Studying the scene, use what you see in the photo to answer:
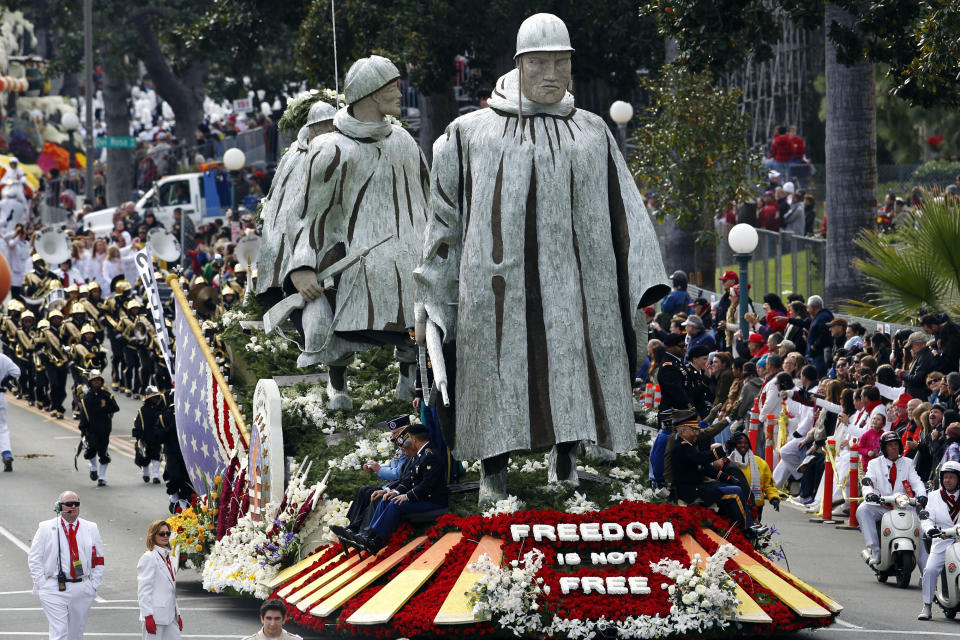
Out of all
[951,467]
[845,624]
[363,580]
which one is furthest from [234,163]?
[363,580]

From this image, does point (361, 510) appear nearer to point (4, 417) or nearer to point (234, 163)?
point (4, 417)

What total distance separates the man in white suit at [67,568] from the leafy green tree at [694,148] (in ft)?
45.9

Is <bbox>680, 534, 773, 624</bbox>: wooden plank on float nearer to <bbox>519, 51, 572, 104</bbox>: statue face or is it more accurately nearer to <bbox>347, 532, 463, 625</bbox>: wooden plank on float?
<bbox>347, 532, 463, 625</bbox>: wooden plank on float

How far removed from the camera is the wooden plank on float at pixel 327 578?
41.8ft

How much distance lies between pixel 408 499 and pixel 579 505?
1.22 metres

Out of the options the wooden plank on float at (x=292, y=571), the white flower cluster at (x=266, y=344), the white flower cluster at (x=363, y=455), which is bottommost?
the wooden plank on float at (x=292, y=571)

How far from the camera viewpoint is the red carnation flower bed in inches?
458

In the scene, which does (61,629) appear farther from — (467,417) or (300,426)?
(467,417)

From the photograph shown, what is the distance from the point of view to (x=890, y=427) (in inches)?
697

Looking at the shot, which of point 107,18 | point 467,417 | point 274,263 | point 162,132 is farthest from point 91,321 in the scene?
point 162,132

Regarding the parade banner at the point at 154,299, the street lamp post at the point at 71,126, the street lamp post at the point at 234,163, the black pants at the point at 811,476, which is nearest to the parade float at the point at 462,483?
the parade banner at the point at 154,299

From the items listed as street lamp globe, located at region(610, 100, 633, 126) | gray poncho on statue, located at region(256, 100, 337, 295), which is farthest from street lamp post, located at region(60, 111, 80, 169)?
gray poncho on statue, located at region(256, 100, 337, 295)

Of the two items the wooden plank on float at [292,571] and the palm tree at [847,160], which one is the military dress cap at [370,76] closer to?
the wooden plank on float at [292,571]

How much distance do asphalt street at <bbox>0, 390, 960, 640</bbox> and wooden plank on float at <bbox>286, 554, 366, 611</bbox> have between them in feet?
0.94
